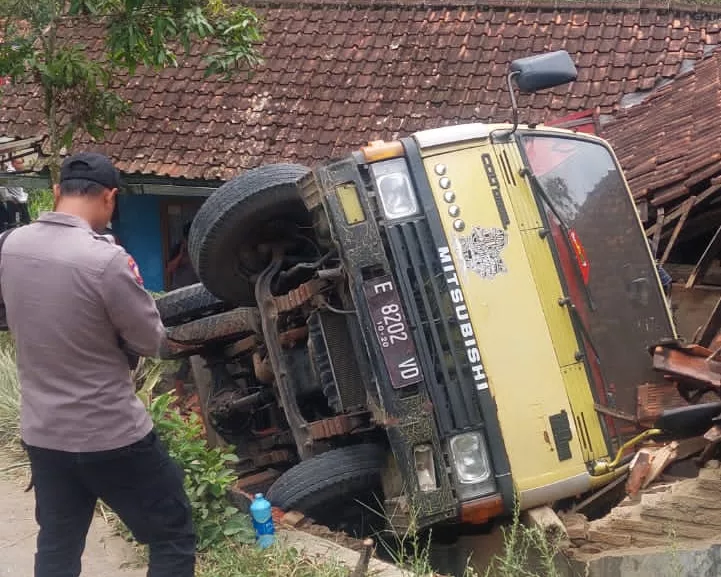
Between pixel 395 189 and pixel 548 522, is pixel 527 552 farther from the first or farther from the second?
pixel 395 189

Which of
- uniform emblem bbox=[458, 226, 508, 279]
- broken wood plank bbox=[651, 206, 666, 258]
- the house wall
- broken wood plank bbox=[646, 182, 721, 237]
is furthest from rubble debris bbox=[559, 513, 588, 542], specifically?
the house wall

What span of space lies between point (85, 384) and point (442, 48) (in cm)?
965

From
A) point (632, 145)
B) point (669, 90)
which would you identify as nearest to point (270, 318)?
point (632, 145)

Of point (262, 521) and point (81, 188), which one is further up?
point (81, 188)

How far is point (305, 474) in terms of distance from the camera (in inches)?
177

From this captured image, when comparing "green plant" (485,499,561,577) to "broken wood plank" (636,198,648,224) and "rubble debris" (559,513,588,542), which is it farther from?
"broken wood plank" (636,198,648,224)

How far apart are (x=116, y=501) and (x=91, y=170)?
1.05 metres

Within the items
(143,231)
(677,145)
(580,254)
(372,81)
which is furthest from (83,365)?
(143,231)

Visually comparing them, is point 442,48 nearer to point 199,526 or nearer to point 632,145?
point 632,145

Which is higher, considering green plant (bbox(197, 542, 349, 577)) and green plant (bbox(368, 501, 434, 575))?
green plant (bbox(197, 542, 349, 577))

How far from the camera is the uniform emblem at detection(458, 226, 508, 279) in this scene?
434 cm

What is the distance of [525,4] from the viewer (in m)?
12.2

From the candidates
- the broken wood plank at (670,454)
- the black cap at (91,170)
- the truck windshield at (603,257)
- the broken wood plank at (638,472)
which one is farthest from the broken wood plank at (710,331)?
the black cap at (91,170)

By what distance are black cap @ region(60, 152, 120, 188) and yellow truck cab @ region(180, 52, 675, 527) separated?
1460 millimetres
